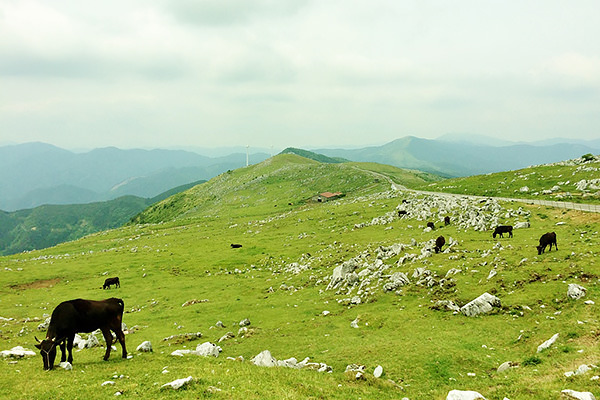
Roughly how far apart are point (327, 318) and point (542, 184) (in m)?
61.2

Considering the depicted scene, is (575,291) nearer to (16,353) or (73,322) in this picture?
(73,322)

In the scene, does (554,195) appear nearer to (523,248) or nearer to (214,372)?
(523,248)

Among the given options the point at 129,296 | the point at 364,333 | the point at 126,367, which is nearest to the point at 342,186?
the point at 129,296

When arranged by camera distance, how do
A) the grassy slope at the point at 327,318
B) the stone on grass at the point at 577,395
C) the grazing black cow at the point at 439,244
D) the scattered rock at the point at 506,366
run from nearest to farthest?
1. the stone on grass at the point at 577,395
2. the grassy slope at the point at 327,318
3. the scattered rock at the point at 506,366
4. the grazing black cow at the point at 439,244

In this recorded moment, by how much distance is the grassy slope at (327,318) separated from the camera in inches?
523

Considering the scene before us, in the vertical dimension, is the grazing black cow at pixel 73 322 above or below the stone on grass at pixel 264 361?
above

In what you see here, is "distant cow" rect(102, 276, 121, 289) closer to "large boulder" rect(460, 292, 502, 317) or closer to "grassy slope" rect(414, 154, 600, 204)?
"large boulder" rect(460, 292, 502, 317)

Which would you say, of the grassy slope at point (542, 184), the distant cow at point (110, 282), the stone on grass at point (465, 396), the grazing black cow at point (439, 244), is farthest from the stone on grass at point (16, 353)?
the grassy slope at point (542, 184)

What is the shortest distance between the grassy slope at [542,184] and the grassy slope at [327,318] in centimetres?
1231

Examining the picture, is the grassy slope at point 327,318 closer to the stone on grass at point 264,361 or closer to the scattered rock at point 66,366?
the scattered rock at point 66,366

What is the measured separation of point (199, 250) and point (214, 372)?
195 ft

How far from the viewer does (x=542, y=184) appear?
63.8 m

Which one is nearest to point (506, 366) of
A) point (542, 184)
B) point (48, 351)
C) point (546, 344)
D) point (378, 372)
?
point (546, 344)

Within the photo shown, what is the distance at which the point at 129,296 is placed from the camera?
4369 centimetres
